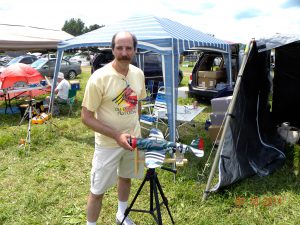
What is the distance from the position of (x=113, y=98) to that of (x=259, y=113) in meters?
3.61

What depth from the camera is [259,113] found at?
5.12 m

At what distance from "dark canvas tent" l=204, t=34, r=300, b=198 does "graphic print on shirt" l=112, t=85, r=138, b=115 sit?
1.68 metres

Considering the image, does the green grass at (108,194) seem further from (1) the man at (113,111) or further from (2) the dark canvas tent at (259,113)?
(1) the man at (113,111)

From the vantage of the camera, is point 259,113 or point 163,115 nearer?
point 259,113

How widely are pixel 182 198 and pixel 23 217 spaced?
1.97 meters

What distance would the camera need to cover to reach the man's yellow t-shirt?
2.27m

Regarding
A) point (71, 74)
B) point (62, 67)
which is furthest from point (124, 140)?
point (71, 74)

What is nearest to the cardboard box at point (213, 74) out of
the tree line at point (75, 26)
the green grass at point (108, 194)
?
the green grass at point (108, 194)

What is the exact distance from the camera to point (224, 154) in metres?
3.71

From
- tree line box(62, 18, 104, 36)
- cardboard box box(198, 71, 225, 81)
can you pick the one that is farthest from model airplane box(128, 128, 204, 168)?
tree line box(62, 18, 104, 36)

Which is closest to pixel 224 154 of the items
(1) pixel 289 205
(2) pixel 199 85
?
(1) pixel 289 205

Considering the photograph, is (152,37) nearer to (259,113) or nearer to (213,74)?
(259,113)

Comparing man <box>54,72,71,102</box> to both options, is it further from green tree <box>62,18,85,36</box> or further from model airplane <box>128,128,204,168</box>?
green tree <box>62,18,85,36</box>

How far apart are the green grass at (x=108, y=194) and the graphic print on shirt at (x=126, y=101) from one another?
1492mm
